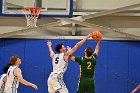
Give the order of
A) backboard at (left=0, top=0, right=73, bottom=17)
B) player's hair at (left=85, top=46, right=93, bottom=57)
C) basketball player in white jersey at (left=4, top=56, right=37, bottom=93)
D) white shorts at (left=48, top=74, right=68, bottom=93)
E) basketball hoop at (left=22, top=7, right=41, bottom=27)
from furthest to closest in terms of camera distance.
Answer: backboard at (left=0, top=0, right=73, bottom=17)
basketball hoop at (left=22, top=7, right=41, bottom=27)
white shorts at (left=48, top=74, right=68, bottom=93)
player's hair at (left=85, top=46, right=93, bottom=57)
basketball player in white jersey at (left=4, top=56, right=37, bottom=93)

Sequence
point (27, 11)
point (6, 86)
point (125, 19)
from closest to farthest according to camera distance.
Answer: point (6, 86), point (27, 11), point (125, 19)

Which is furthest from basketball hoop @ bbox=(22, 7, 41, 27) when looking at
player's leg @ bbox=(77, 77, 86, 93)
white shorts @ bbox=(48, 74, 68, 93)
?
player's leg @ bbox=(77, 77, 86, 93)

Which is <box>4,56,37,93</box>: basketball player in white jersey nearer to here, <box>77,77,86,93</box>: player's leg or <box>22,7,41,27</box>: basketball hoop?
<box>77,77,86,93</box>: player's leg

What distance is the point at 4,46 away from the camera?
373 inches

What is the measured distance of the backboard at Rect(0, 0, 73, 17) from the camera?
899 cm

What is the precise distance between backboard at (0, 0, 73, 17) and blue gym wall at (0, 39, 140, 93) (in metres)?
0.86

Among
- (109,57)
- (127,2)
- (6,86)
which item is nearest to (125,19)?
(127,2)

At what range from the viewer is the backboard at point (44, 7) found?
354 inches

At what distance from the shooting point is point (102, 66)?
9141 mm

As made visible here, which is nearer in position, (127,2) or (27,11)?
(27,11)

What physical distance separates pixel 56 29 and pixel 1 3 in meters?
1.85

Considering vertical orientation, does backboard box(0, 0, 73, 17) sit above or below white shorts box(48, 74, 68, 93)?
above

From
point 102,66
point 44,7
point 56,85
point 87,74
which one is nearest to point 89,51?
point 87,74

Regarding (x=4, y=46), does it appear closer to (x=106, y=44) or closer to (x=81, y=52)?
(x=81, y=52)
